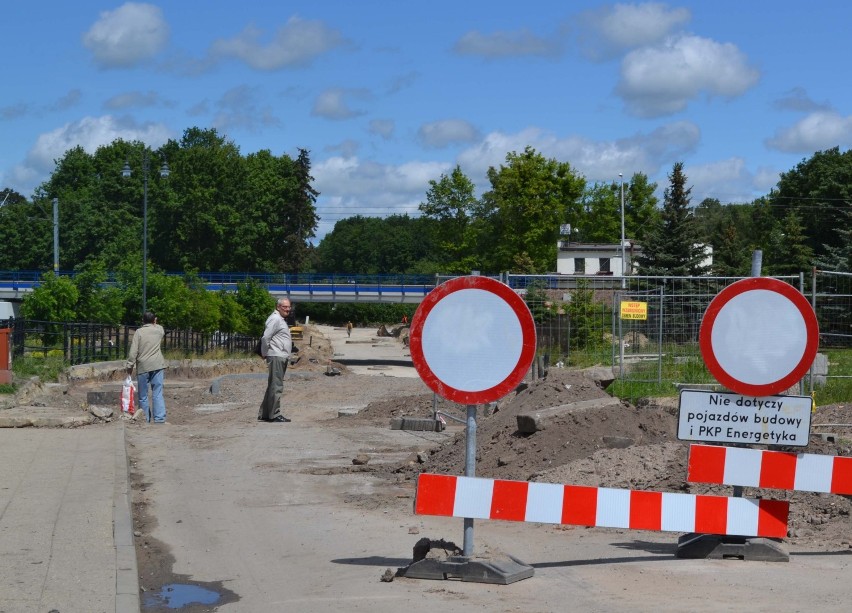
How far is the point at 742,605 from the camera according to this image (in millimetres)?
5984

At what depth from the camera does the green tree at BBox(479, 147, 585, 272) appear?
232ft

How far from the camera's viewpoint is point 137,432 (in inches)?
639

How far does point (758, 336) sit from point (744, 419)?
1.77 ft

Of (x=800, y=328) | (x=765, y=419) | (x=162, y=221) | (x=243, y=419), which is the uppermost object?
(x=162, y=221)

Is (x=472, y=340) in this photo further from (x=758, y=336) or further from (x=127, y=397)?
(x=127, y=397)

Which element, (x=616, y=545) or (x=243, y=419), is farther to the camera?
(x=243, y=419)

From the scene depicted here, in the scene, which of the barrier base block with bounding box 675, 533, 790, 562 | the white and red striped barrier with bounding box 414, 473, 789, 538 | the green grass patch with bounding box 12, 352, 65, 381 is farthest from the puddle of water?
the green grass patch with bounding box 12, 352, 65, 381

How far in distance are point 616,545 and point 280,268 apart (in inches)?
3819

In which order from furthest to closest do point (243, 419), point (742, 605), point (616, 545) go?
point (243, 419) < point (616, 545) < point (742, 605)

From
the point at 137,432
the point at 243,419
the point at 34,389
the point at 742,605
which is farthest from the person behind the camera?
the point at 34,389

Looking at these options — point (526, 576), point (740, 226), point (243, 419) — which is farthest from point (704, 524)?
point (740, 226)

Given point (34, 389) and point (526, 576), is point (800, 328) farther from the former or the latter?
point (34, 389)

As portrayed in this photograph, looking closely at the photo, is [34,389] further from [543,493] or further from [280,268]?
[280,268]

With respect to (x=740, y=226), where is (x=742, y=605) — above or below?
below
